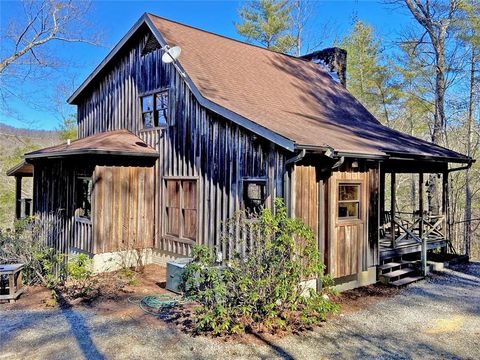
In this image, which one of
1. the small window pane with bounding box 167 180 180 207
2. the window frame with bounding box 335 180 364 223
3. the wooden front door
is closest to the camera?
the wooden front door

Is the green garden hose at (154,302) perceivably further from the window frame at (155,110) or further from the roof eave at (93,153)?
the window frame at (155,110)

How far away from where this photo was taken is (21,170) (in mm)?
Result: 13930

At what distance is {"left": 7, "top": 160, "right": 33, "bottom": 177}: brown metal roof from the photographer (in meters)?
13.5

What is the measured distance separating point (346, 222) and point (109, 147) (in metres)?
5.91

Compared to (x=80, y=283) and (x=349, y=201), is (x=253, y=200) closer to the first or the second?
(x=349, y=201)

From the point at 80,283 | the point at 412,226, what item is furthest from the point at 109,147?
the point at 412,226

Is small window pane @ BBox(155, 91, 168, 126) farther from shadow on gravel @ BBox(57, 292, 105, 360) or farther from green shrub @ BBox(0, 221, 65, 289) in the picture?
shadow on gravel @ BBox(57, 292, 105, 360)

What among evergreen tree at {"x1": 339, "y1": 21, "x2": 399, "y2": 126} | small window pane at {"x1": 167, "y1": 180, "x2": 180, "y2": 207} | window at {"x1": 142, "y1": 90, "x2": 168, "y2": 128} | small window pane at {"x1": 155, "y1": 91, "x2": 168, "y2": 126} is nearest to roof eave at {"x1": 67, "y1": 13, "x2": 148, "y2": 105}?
window at {"x1": 142, "y1": 90, "x2": 168, "y2": 128}

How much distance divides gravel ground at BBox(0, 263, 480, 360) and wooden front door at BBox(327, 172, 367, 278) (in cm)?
111

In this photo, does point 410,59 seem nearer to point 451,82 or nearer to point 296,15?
point 451,82

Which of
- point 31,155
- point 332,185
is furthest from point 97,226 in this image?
point 332,185

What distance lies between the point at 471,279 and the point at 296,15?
874 inches

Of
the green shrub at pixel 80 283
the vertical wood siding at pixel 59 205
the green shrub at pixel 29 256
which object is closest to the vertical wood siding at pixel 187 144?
the vertical wood siding at pixel 59 205

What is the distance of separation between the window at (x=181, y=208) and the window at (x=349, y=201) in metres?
3.51
